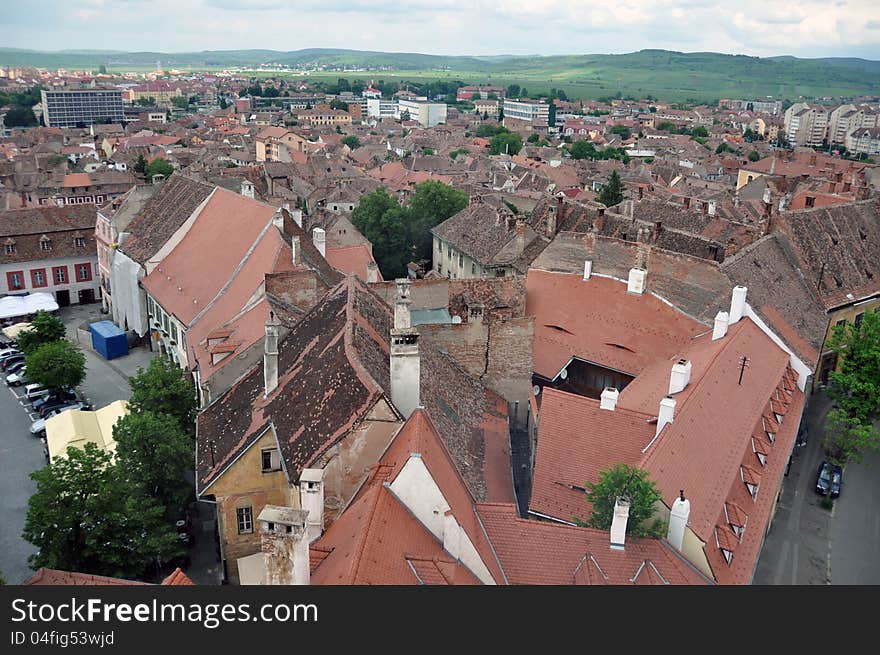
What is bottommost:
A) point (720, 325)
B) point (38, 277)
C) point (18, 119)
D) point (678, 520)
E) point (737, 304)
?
point (38, 277)

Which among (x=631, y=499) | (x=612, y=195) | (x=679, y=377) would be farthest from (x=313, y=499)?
(x=612, y=195)

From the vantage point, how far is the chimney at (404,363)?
22.0m

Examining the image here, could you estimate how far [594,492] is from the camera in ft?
70.0

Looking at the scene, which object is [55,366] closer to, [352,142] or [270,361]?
[270,361]

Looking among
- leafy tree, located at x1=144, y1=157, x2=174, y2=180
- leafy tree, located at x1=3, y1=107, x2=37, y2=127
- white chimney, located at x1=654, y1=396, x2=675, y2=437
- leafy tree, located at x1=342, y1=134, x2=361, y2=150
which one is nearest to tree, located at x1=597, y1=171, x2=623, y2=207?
white chimney, located at x1=654, y1=396, x2=675, y2=437

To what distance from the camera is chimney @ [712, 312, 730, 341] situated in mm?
30906

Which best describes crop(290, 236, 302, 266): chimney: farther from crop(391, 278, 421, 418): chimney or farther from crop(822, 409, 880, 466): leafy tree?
crop(822, 409, 880, 466): leafy tree

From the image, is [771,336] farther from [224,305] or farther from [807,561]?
[224,305]

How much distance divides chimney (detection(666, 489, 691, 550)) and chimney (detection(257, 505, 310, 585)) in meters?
10.3

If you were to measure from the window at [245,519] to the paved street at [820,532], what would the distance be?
17000mm

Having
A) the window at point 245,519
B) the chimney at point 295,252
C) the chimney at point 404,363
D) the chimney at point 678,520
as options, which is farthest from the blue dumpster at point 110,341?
the chimney at point 678,520

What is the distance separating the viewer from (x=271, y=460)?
78.8 feet

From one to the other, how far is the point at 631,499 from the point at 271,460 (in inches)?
429
